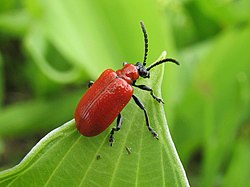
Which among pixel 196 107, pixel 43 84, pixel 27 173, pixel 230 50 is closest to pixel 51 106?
pixel 43 84

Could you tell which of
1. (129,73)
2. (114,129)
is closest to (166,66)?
(129,73)

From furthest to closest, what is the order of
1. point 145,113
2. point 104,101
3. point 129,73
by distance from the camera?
1. point 129,73
2. point 104,101
3. point 145,113

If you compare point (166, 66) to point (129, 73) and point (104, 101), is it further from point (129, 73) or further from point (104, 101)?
point (104, 101)

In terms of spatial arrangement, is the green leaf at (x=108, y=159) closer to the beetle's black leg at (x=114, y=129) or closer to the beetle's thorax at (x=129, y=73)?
the beetle's black leg at (x=114, y=129)

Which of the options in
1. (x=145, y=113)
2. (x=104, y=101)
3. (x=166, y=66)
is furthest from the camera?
(x=166, y=66)

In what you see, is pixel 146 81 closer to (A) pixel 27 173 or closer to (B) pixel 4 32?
(A) pixel 27 173

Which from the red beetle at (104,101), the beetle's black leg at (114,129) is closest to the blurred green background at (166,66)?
the red beetle at (104,101)

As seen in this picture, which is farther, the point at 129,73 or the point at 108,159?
the point at 129,73
